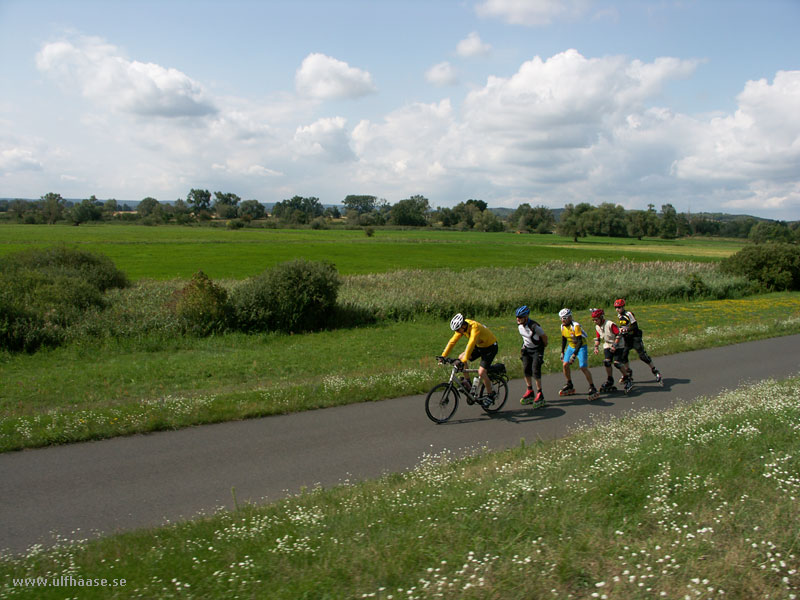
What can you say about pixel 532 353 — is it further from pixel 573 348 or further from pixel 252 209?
pixel 252 209

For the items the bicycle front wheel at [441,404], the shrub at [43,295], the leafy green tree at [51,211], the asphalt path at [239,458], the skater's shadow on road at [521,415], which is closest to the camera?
the asphalt path at [239,458]

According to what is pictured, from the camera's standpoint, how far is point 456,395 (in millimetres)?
11094

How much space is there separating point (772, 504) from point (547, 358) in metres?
11.3

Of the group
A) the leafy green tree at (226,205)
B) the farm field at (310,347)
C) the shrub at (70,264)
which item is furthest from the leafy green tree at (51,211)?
the shrub at (70,264)

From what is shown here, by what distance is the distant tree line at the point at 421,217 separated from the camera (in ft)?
401

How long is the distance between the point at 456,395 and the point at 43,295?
16.7 metres

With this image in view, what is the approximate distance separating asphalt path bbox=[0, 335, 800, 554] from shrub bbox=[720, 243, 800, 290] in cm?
3486

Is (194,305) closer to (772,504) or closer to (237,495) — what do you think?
(237,495)

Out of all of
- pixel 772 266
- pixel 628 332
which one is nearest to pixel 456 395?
pixel 628 332

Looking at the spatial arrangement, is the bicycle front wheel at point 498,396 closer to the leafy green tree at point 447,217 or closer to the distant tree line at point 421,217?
the distant tree line at point 421,217

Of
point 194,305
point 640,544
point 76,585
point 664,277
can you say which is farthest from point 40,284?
point 664,277

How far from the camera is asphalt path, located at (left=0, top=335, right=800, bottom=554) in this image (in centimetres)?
702

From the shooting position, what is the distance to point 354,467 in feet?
27.7

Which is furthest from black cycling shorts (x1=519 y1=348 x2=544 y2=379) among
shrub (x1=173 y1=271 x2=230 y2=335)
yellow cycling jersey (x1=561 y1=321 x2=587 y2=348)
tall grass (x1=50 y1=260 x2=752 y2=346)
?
shrub (x1=173 y1=271 x2=230 y2=335)
